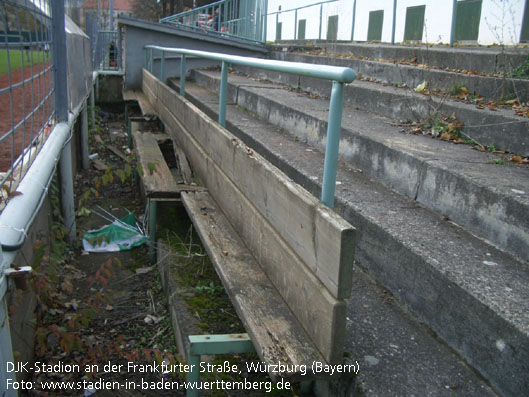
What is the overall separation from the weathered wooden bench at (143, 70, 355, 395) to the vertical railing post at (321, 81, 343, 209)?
8 centimetres

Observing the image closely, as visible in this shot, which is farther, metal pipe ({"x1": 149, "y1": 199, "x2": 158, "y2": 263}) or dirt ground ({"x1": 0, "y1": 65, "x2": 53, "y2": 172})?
metal pipe ({"x1": 149, "y1": 199, "x2": 158, "y2": 263})

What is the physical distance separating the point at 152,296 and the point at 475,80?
355 centimetres

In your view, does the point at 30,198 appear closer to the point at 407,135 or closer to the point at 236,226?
the point at 236,226

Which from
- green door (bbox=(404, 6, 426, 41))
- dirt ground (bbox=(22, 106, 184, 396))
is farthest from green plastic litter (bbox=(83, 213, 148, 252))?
green door (bbox=(404, 6, 426, 41))

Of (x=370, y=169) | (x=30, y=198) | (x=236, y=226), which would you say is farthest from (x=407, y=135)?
(x=30, y=198)

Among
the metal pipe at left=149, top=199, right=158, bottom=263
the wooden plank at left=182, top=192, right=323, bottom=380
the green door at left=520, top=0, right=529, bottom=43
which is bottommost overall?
the metal pipe at left=149, top=199, right=158, bottom=263

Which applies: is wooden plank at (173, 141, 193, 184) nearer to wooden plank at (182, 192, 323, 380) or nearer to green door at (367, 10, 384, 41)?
wooden plank at (182, 192, 323, 380)

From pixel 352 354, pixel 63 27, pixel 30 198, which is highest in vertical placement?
pixel 63 27

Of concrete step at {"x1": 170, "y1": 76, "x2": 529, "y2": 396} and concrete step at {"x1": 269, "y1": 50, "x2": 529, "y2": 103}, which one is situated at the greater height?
concrete step at {"x1": 269, "y1": 50, "x2": 529, "y2": 103}

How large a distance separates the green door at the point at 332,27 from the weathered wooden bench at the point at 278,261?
974cm

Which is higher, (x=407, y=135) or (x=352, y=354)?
(x=407, y=135)

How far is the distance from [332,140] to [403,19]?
8953 mm

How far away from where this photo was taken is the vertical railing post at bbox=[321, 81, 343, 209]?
6.53 feet

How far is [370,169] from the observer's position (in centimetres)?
374
